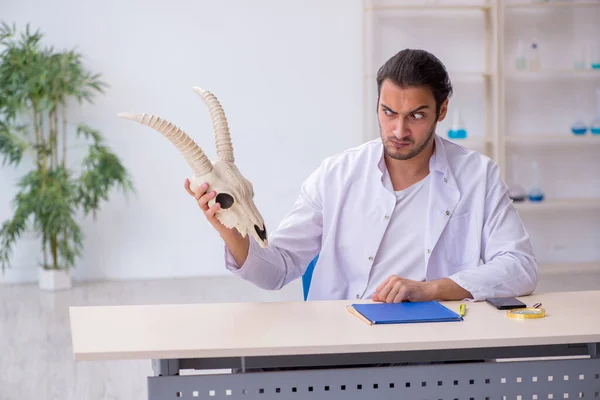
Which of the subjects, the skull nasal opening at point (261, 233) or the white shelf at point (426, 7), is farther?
the white shelf at point (426, 7)

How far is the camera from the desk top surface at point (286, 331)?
1.77m

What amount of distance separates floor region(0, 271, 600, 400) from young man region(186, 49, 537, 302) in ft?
4.61

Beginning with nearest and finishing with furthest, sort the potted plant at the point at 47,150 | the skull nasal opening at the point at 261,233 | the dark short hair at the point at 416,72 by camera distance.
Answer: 1. the skull nasal opening at the point at 261,233
2. the dark short hair at the point at 416,72
3. the potted plant at the point at 47,150

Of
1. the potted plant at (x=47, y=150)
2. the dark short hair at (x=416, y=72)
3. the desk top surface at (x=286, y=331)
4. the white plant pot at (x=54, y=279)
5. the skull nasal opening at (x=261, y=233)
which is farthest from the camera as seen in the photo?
the white plant pot at (x=54, y=279)

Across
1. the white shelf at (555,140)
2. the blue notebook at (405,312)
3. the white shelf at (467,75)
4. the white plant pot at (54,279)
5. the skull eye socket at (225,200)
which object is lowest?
the white plant pot at (54,279)

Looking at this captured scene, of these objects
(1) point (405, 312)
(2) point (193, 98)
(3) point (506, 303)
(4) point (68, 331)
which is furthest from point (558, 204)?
(1) point (405, 312)

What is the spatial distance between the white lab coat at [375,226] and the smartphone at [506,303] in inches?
6.7

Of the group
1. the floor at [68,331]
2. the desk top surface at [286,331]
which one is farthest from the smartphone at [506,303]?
the floor at [68,331]

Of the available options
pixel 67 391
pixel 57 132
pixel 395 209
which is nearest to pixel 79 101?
pixel 57 132

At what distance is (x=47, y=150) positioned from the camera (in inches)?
224

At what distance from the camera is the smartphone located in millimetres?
2135

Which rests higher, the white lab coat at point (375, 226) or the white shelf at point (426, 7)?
the white shelf at point (426, 7)

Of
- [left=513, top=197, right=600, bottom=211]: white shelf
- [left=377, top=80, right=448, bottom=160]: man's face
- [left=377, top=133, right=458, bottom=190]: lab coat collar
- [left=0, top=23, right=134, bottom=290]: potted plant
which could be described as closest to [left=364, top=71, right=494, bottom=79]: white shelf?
[left=513, top=197, right=600, bottom=211]: white shelf

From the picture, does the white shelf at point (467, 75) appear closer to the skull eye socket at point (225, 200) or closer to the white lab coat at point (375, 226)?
the white lab coat at point (375, 226)
